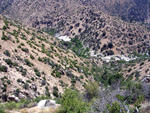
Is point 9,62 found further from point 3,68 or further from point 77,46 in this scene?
point 77,46

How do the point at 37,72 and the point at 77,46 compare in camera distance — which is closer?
the point at 37,72

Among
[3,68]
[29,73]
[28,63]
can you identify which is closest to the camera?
[3,68]

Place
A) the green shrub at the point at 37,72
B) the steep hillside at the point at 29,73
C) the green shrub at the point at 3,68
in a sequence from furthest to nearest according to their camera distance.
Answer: the green shrub at the point at 37,72 → the green shrub at the point at 3,68 → the steep hillside at the point at 29,73

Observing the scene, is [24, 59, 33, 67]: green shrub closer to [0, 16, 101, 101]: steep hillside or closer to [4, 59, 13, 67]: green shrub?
[0, 16, 101, 101]: steep hillside

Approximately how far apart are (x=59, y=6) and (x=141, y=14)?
57011 mm

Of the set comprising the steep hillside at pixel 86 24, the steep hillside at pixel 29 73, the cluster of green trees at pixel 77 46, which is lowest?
the steep hillside at pixel 29 73

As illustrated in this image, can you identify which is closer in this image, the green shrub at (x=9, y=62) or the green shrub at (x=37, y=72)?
the green shrub at (x=9, y=62)

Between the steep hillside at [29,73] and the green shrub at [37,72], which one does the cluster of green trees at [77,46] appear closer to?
the steep hillside at [29,73]

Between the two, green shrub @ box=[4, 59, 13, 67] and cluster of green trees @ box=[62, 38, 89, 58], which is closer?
green shrub @ box=[4, 59, 13, 67]

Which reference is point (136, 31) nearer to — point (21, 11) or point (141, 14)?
point (141, 14)

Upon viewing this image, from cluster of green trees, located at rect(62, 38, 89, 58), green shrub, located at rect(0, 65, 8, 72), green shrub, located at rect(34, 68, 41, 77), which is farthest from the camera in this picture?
cluster of green trees, located at rect(62, 38, 89, 58)

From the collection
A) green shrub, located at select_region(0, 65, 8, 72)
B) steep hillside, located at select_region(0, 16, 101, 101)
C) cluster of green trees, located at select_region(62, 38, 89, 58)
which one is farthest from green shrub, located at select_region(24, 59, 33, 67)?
cluster of green trees, located at select_region(62, 38, 89, 58)

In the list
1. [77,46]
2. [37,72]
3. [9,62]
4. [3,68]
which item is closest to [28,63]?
[37,72]

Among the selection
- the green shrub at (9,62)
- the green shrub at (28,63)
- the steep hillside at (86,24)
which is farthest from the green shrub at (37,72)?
the steep hillside at (86,24)
